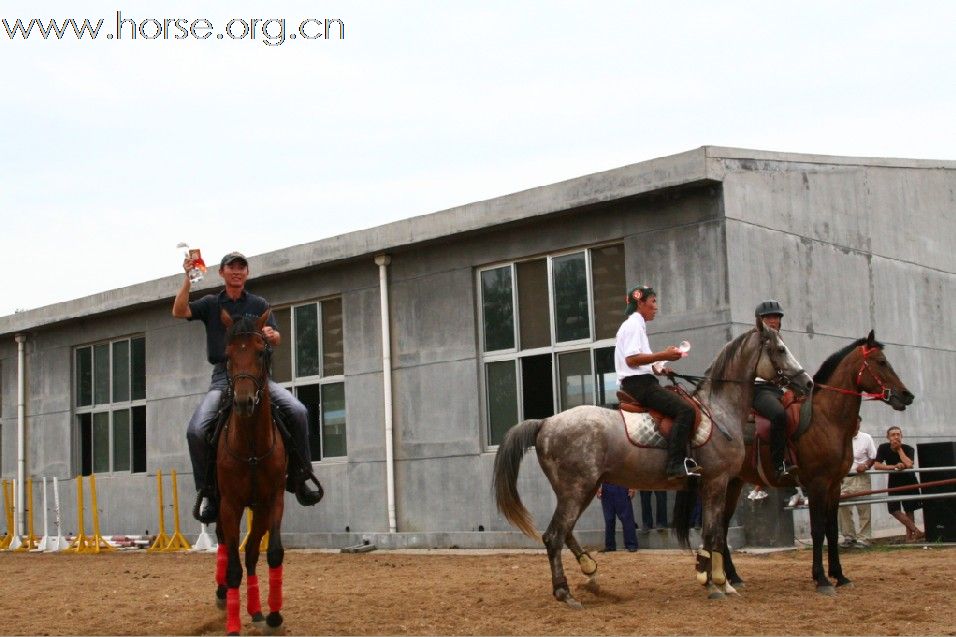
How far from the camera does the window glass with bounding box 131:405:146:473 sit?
2394 centimetres

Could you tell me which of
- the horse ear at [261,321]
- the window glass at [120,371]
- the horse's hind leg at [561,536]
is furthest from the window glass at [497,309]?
the window glass at [120,371]

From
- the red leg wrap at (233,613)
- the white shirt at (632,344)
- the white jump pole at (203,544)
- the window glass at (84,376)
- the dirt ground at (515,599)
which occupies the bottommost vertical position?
the white jump pole at (203,544)

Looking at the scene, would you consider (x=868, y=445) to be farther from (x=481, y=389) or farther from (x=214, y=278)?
(x=214, y=278)

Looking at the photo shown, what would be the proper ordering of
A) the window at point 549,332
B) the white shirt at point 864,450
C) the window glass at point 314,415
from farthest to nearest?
the window glass at point 314,415, the window at point 549,332, the white shirt at point 864,450

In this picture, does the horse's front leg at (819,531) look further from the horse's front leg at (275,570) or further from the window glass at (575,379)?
the window glass at (575,379)

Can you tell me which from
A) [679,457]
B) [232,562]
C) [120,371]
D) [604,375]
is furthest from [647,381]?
[120,371]

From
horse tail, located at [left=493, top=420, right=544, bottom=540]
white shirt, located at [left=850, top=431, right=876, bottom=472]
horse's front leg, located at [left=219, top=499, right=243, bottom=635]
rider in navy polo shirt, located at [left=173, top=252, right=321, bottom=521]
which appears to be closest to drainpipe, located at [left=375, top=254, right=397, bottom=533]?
white shirt, located at [left=850, top=431, right=876, bottom=472]

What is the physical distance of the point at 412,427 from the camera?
18.9 meters

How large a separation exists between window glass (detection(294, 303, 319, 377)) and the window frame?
476cm

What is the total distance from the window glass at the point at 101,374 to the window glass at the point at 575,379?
1204cm

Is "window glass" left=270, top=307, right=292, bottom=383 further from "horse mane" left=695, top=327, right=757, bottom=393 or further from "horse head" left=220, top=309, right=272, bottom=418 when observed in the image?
"horse head" left=220, top=309, right=272, bottom=418

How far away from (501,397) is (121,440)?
34.0 ft

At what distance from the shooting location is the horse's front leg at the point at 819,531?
1048 cm

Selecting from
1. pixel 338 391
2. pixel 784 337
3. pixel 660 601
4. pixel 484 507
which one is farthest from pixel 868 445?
pixel 338 391
